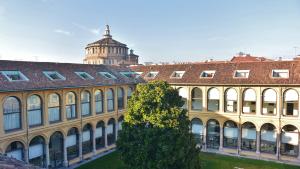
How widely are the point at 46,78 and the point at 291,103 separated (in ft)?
96.2

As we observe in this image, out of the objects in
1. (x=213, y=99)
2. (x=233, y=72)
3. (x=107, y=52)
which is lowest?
(x=213, y=99)

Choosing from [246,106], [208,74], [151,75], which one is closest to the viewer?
[246,106]

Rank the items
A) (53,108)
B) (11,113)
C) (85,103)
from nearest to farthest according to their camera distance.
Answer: (11,113) < (53,108) < (85,103)

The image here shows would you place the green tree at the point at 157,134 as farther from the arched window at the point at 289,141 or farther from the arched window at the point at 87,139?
the arched window at the point at 289,141

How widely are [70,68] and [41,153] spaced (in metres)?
11.5

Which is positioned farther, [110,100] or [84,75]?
[110,100]

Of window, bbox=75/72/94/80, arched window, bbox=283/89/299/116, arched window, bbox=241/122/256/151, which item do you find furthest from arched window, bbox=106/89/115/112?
arched window, bbox=283/89/299/116

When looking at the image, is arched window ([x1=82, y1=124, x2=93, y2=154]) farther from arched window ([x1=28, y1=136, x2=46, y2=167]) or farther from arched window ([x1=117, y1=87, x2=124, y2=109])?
arched window ([x1=117, y1=87, x2=124, y2=109])

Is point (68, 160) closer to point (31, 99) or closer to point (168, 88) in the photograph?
point (31, 99)

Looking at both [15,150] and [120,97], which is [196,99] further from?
[15,150]

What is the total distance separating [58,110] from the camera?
29469 millimetres

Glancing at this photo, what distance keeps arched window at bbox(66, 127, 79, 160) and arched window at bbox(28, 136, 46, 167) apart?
11.1 ft

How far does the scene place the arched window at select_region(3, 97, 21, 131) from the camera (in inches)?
949

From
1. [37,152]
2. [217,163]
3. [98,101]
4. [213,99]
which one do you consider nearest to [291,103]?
[213,99]
